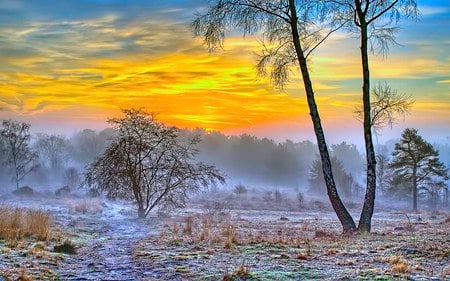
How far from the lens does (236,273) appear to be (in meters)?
6.62

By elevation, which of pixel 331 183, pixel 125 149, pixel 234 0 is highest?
pixel 234 0

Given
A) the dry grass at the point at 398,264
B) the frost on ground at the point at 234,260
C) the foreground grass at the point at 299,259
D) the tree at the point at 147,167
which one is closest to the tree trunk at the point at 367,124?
the frost on ground at the point at 234,260

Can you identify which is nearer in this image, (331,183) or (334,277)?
(334,277)

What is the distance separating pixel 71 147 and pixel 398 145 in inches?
3172

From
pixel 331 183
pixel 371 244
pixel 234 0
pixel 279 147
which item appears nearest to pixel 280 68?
pixel 234 0

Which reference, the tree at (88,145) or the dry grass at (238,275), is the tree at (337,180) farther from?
the dry grass at (238,275)

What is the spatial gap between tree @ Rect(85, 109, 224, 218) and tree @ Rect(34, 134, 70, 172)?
79.8 metres

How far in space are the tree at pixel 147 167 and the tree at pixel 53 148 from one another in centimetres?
7982

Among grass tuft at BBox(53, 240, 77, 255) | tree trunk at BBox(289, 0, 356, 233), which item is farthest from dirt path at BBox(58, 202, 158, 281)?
tree trunk at BBox(289, 0, 356, 233)

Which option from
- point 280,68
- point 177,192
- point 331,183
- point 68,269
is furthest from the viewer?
point 177,192

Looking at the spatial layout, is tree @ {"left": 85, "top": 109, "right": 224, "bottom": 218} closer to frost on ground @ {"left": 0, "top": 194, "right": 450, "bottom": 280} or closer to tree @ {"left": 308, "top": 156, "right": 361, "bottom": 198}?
frost on ground @ {"left": 0, "top": 194, "right": 450, "bottom": 280}

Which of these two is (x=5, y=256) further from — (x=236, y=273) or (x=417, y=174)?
(x=417, y=174)

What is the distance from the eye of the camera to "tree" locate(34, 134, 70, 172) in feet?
330

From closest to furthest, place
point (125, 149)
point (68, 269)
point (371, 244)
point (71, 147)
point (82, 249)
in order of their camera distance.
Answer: point (68, 269)
point (371, 244)
point (82, 249)
point (125, 149)
point (71, 147)
